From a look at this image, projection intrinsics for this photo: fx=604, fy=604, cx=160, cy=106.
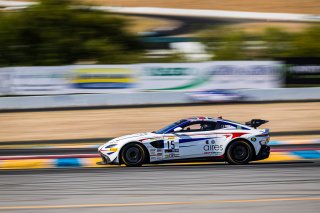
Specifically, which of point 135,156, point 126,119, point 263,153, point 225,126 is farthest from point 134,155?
point 126,119

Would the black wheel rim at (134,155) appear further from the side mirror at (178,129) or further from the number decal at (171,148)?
the side mirror at (178,129)

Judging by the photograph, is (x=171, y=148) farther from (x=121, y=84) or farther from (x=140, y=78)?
(x=121, y=84)

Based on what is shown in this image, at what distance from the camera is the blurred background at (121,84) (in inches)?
769

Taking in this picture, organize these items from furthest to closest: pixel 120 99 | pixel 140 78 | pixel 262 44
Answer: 1. pixel 262 44
2. pixel 140 78
3. pixel 120 99

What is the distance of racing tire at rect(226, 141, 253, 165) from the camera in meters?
12.8

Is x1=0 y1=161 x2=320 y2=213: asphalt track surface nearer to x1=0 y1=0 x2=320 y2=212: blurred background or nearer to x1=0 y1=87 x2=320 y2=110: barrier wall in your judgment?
x1=0 y1=0 x2=320 y2=212: blurred background

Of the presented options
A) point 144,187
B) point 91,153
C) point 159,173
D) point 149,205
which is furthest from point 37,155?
point 149,205

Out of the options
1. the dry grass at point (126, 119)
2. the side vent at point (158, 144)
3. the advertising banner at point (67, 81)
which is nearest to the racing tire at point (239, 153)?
the side vent at point (158, 144)

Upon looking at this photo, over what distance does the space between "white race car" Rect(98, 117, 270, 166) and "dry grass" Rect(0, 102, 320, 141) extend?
7133 millimetres

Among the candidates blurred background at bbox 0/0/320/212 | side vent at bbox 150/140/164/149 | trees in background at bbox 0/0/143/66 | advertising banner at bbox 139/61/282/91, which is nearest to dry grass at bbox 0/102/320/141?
blurred background at bbox 0/0/320/212

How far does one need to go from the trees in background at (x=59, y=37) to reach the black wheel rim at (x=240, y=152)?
16465mm

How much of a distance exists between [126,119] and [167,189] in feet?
40.8

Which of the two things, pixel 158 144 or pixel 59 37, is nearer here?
pixel 158 144

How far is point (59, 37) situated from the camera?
31.6 meters
